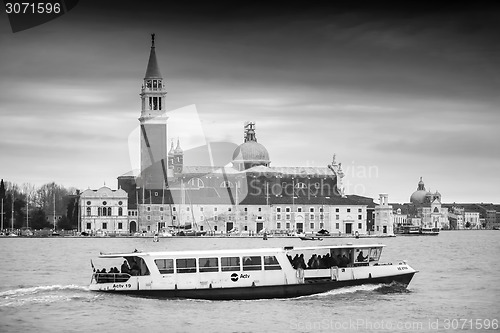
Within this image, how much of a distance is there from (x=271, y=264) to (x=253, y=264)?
23.3 inches

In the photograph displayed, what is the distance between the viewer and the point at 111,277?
3431 centimetres

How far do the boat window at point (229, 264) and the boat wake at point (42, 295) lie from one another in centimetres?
427

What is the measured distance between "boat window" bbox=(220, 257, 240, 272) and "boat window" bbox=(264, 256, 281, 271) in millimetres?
922

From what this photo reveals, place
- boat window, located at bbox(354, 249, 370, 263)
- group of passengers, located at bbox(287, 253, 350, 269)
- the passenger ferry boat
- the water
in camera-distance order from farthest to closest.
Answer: boat window, located at bbox(354, 249, 370, 263), group of passengers, located at bbox(287, 253, 350, 269), the passenger ferry boat, the water

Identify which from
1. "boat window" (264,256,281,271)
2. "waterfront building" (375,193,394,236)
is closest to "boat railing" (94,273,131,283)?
"boat window" (264,256,281,271)

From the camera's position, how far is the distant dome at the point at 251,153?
14788 centimetres

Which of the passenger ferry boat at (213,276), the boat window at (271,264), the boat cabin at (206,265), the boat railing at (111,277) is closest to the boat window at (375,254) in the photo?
the passenger ferry boat at (213,276)

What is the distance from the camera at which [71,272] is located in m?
47.8

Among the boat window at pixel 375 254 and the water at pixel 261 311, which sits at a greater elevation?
the boat window at pixel 375 254

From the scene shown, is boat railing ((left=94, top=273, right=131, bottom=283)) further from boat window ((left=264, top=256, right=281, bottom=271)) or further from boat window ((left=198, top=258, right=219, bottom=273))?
boat window ((left=264, top=256, right=281, bottom=271))

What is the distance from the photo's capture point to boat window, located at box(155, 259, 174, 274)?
34.1 m

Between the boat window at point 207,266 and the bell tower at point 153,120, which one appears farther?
the bell tower at point 153,120

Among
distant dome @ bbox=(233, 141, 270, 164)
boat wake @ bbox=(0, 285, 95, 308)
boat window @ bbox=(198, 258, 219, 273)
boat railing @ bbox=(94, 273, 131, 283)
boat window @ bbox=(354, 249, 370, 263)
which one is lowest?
boat wake @ bbox=(0, 285, 95, 308)

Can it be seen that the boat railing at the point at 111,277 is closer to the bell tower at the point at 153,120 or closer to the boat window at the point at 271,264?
the boat window at the point at 271,264
